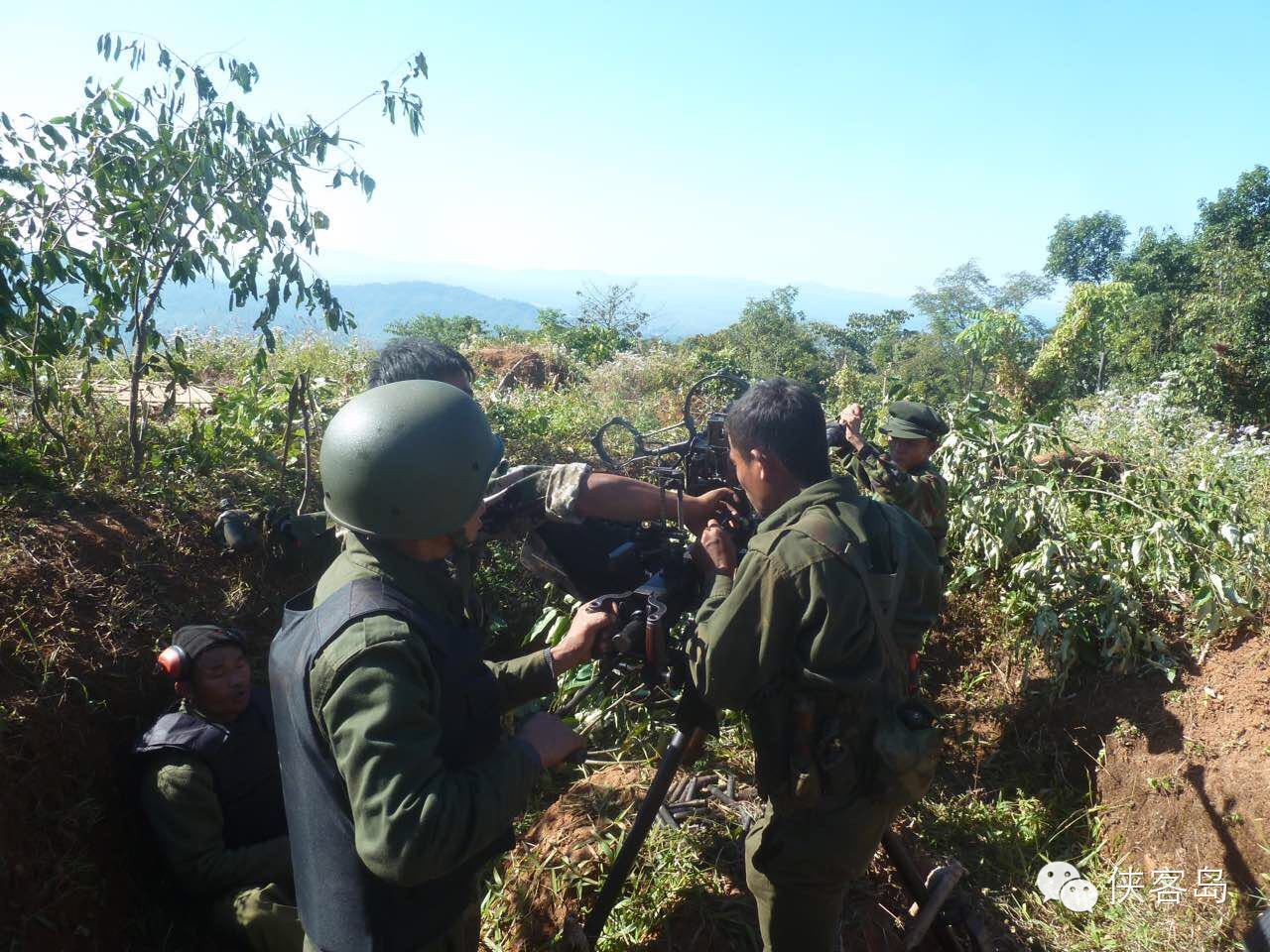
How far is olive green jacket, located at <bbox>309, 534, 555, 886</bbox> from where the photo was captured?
1.43m

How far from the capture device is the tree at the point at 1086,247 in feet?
96.2

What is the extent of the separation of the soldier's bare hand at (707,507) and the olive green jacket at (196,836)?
6.56 feet

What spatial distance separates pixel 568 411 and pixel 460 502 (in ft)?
16.3

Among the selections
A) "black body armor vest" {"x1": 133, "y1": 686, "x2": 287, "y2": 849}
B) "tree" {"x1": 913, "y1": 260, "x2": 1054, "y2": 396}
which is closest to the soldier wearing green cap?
"black body armor vest" {"x1": 133, "y1": 686, "x2": 287, "y2": 849}

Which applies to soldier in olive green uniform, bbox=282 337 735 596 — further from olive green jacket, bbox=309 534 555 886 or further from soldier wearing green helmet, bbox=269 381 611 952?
olive green jacket, bbox=309 534 555 886

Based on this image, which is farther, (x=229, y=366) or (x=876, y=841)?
(x=229, y=366)

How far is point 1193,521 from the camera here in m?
4.25

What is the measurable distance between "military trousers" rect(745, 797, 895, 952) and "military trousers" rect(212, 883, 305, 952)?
1.67m

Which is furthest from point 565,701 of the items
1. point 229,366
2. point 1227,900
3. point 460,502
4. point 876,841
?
point 229,366

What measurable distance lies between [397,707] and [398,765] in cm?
10

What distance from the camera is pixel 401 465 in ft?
5.52

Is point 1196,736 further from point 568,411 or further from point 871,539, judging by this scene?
point 568,411

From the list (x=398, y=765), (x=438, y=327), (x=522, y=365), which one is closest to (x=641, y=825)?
(x=398, y=765)

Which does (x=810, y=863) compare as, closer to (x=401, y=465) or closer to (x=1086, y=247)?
(x=401, y=465)
